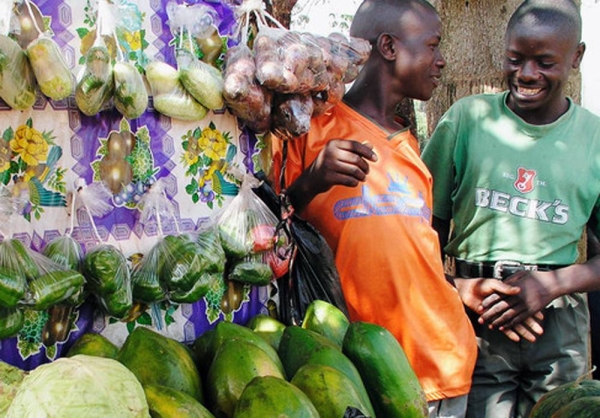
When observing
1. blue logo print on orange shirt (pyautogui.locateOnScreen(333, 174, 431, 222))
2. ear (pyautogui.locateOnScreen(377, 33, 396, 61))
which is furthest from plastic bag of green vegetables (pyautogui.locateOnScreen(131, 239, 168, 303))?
ear (pyautogui.locateOnScreen(377, 33, 396, 61))

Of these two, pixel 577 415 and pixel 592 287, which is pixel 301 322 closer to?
pixel 577 415

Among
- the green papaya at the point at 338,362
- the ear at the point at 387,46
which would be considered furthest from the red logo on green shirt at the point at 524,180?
the green papaya at the point at 338,362

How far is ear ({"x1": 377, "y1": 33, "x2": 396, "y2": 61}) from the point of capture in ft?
8.58

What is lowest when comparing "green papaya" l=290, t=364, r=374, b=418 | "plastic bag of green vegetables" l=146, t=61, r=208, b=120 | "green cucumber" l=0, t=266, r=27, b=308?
"green papaya" l=290, t=364, r=374, b=418

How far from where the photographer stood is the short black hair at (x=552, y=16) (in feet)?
9.21

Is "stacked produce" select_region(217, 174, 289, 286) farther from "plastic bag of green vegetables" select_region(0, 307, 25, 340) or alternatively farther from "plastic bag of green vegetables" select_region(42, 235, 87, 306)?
"plastic bag of green vegetables" select_region(0, 307, 25, 340)

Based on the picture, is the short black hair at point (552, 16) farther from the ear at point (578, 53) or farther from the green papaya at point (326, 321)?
the green papaya at point (326, 321)

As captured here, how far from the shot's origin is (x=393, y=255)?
92.7 inches

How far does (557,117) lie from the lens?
2.93 meters

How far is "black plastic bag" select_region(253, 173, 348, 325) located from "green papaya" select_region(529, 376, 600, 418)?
725 mm

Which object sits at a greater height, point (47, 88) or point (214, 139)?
point (47, 88)

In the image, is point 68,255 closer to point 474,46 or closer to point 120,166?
point 120,166

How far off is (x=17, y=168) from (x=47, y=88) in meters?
0.22

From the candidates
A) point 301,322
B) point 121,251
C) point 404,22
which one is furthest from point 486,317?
point 121,251
